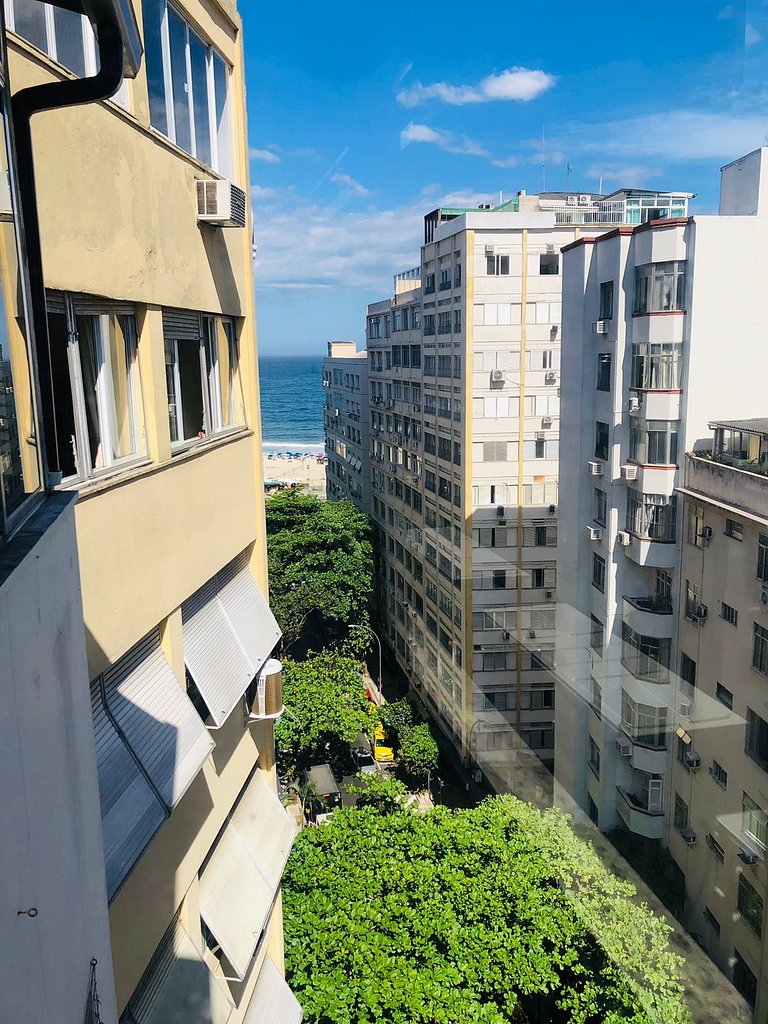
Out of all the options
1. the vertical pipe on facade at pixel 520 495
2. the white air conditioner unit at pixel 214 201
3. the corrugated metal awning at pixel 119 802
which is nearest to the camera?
the corrugated metal awning at pixel 119 802

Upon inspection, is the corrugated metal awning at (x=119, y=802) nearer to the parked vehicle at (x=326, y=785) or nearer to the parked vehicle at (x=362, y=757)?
the parked vehicle at (x=326, y=785)

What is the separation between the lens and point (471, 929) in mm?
4102

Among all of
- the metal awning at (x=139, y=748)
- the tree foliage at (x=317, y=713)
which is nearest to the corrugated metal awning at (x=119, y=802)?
the metal awning at (x=139, y=748)

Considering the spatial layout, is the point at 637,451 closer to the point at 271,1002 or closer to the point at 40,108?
the point at 271,1002

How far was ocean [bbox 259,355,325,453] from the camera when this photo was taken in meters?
43.4

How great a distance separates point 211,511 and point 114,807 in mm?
1041

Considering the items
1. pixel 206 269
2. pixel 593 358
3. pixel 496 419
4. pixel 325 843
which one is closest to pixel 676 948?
pixel 325 843

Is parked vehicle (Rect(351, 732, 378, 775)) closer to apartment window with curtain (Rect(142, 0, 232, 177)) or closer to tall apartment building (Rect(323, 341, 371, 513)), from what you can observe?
tall apartment building (Rect(323, 341, 371, 513))

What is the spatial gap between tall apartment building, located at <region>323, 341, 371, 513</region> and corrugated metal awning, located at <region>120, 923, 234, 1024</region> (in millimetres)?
12948

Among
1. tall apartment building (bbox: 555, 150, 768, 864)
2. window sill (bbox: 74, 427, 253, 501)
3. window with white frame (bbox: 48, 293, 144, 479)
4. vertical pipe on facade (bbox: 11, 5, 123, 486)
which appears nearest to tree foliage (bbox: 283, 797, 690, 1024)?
tall apartment building (bbox: 555, 150, 768, 864)

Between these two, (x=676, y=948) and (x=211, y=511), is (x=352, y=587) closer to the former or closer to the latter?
(x=676, y=948)

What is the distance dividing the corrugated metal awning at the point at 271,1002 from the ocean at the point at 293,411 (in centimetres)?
3166

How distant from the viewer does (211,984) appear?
7.29 feet

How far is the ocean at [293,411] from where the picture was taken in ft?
143
